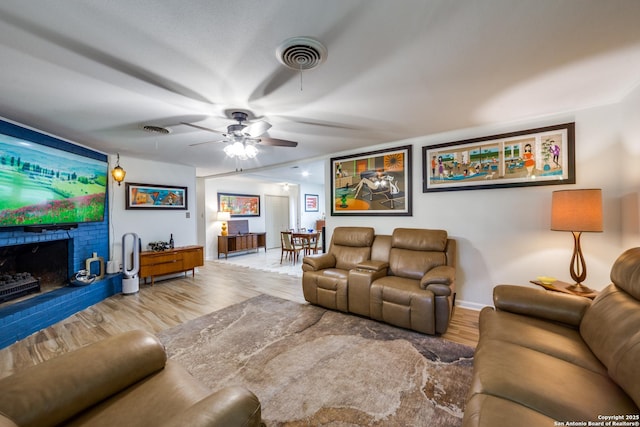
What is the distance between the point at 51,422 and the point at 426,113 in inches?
130

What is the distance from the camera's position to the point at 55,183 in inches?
121

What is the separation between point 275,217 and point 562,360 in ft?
26.3

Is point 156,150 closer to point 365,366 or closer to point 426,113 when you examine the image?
point 426,113

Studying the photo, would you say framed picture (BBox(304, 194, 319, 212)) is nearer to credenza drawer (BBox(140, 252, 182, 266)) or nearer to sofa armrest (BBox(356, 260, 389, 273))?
credenza drawer (BBox(140, 252, 182, 266))

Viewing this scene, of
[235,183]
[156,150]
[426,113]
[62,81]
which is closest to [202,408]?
[62,81]

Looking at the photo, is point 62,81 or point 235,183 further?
point 235,183

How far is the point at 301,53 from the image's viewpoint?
1.61 meters

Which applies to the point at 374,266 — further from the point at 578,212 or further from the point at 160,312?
the point at 160,312

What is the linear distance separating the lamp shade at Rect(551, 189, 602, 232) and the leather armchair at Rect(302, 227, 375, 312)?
2.04 meters

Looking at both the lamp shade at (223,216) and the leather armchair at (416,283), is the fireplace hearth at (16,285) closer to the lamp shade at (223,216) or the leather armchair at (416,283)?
the lamp shade at (223,216)

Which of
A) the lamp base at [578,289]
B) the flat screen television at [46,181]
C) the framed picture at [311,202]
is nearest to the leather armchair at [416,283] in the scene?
the lamp base at [578,289]

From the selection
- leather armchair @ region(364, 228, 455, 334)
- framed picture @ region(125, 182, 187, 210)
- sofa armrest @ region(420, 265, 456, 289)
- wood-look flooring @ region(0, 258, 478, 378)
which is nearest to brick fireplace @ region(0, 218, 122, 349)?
wood-look flooring @ region(0, 258, 478, 378)

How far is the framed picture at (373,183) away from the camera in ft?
12.2

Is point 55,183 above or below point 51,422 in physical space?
above
